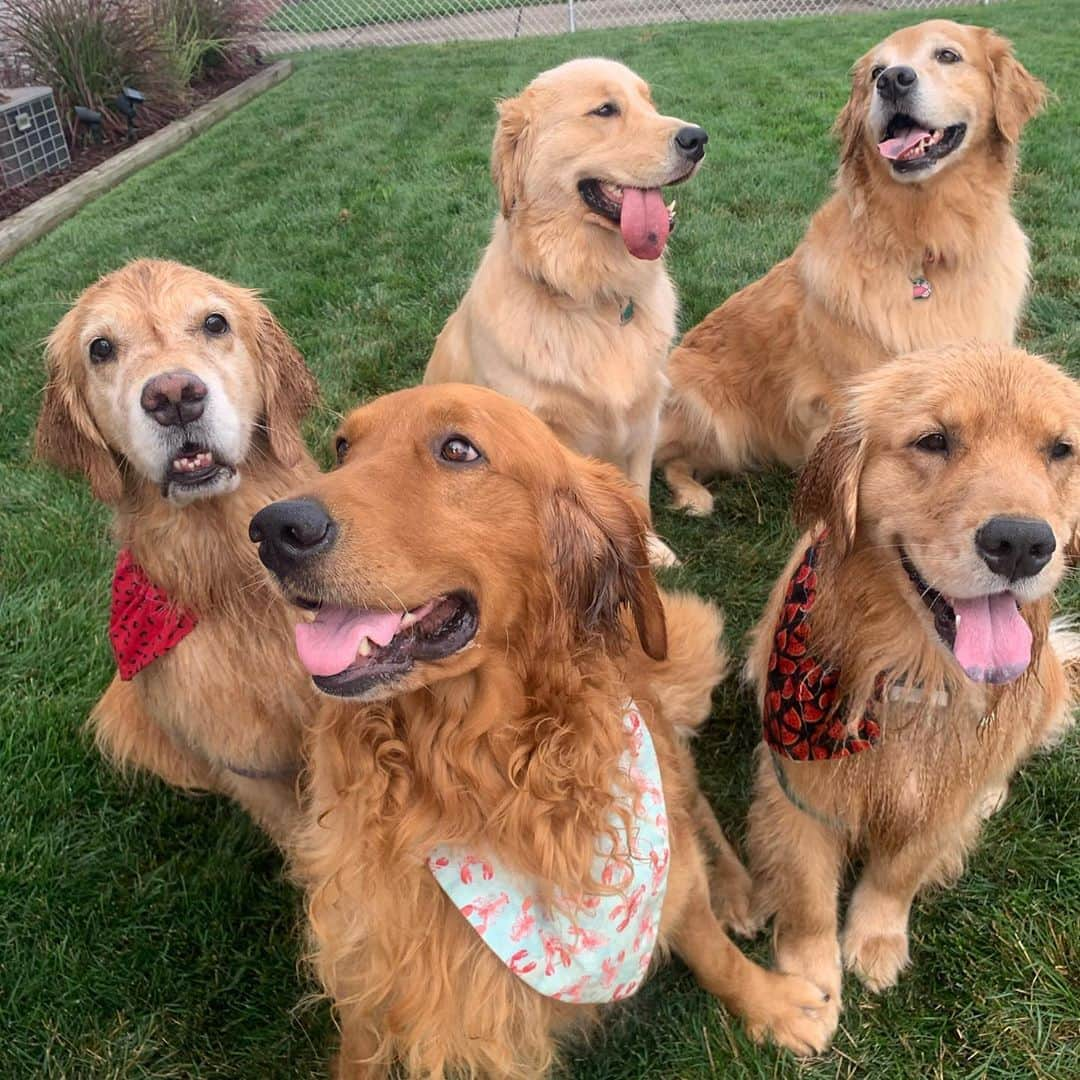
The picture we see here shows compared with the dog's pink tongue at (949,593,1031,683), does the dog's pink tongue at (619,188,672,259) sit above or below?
above

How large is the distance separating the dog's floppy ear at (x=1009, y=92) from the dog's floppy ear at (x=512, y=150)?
170 cm

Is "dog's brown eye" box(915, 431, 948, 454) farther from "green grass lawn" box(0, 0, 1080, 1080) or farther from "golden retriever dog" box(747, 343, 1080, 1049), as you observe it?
"green grass lawn" box(0, 0, 1080, 1080)

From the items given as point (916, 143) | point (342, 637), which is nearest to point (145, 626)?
point (342, 637)

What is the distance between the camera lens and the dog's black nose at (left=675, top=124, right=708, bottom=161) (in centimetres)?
314

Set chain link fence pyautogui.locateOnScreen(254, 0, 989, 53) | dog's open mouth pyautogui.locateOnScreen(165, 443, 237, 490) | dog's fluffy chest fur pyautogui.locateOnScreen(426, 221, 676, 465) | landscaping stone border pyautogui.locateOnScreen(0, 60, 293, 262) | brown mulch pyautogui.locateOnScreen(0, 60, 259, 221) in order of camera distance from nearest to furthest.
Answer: dog's open mouth pyautogui.locateOnScreen(165, 443, 237, 490), dog's fluffy chest fur pyautogui.locateOnScreen(426, 221, 676, 465), landscaping stone border pyautogui.locateOnScreen(0, 60, 293, 262), brown mulch pyautogui.locateOnScreen(0, 60, 259, 221), chain link fence pyautogui.locateOnScreen(254, 0, 989, 53)

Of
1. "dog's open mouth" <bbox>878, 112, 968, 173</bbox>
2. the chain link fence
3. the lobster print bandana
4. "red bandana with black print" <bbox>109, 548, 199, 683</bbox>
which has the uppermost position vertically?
"dog's open mouth" <bbox>878, 112, 968, 173</bbox>

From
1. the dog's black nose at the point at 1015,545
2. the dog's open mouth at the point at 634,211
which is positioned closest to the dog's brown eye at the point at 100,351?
the dog's open mouth at the point at 634,211

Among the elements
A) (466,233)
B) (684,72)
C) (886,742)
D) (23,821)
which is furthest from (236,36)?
(886,742)

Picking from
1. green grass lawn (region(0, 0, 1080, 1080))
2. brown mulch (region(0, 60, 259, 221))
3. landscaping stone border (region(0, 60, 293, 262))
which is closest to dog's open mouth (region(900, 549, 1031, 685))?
green grass lawn (region(0, 0, 1080, 1080))

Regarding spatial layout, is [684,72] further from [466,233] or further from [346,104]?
[466,233]

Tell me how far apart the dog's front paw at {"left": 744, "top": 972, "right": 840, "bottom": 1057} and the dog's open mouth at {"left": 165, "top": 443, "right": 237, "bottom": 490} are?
6.00ft

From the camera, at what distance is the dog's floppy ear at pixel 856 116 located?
127 inches

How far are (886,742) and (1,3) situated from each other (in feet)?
43.6

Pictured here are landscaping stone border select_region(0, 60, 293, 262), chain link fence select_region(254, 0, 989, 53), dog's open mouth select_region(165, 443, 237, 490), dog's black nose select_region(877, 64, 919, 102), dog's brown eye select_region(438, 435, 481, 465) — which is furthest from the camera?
chain link fence select_region(254, 0, 989, 53)
